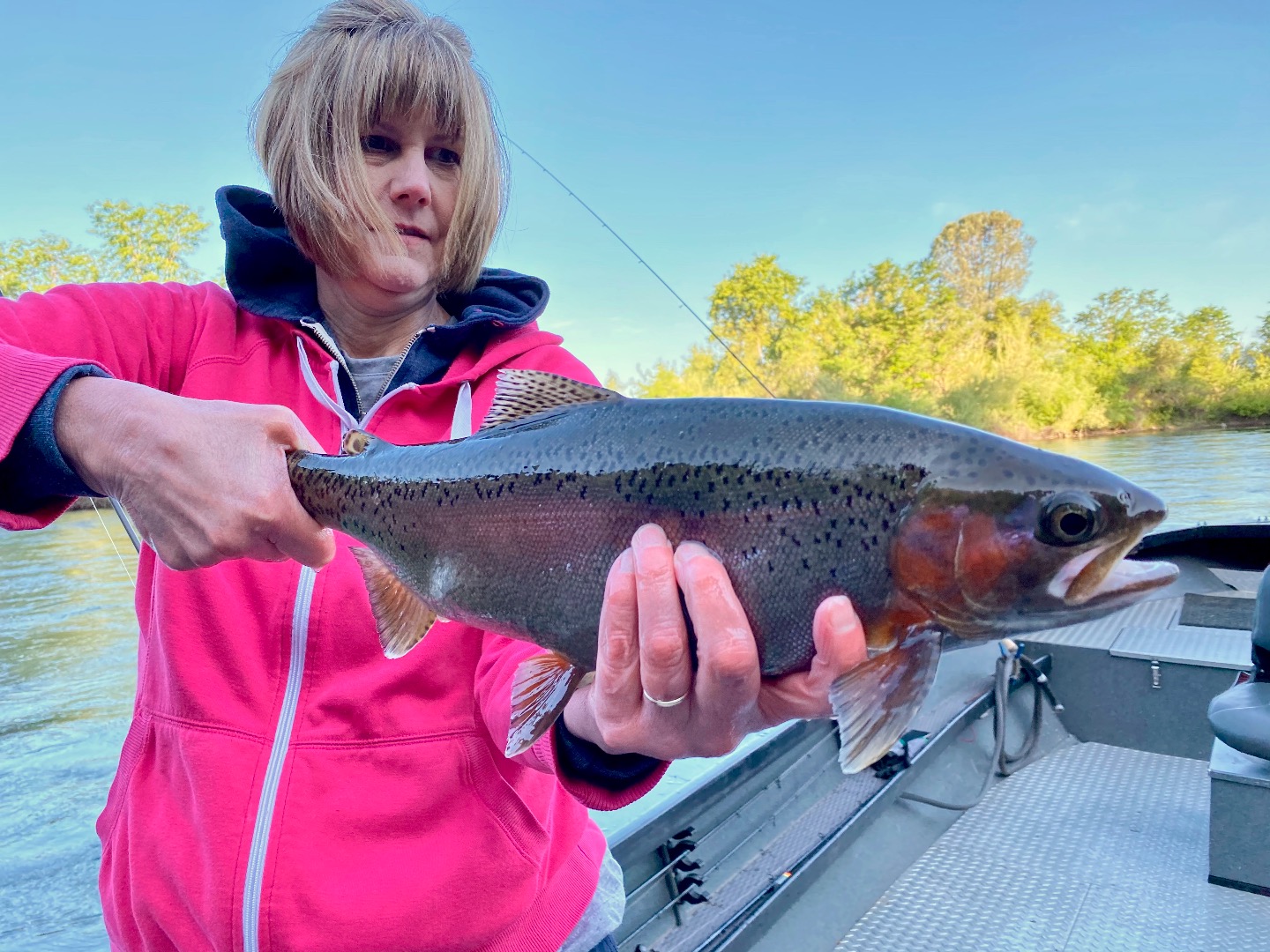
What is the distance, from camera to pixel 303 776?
1.89 meters

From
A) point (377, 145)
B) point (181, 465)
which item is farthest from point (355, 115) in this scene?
point (181, 465)

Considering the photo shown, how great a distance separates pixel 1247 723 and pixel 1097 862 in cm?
110

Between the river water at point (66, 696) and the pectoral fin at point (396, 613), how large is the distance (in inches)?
176

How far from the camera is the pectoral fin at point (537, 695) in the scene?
1.74 metres

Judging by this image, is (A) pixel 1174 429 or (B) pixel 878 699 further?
(A) pixel 1174 429

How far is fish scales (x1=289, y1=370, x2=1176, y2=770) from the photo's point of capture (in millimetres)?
1535

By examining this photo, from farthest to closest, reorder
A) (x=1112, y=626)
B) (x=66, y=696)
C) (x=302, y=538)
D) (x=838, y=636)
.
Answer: (x=66, y=696), (x=1112, y=626), (x=302, y=538), (x=838, y=636)

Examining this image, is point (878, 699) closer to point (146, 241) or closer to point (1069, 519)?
point (1069, 519)

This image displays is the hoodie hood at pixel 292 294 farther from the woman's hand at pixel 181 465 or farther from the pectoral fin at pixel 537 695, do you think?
the pectoral fin at pixel 537 695

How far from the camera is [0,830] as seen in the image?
7.19 metres

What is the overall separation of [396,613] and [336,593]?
0.22 meters

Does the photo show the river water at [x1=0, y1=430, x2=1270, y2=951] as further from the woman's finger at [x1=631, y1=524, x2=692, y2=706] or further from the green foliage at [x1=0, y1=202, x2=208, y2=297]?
the green foliage at [x1=0, y1=202, x2=208, y2=297]

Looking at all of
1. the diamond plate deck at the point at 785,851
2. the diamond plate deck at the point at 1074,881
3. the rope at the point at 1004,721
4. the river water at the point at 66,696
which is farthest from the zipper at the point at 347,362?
the river water at the point at 66,696

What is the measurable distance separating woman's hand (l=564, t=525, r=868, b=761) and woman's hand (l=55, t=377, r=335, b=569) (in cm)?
76
